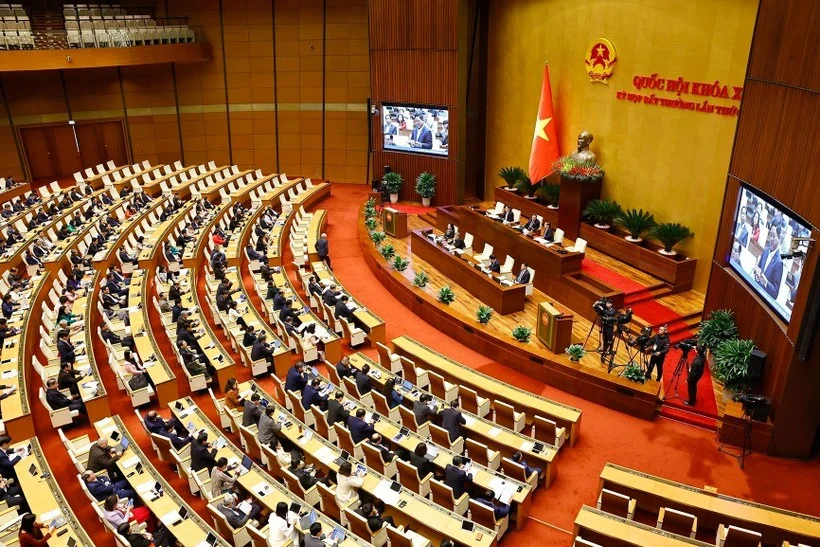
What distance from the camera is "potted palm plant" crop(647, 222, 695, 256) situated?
41.0 feet

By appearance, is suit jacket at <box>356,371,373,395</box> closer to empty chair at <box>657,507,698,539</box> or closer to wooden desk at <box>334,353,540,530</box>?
wooden desk at <box>334,353,540,530</box>

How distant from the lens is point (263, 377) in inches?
420

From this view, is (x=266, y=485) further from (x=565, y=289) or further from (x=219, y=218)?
(x=219, y=218)

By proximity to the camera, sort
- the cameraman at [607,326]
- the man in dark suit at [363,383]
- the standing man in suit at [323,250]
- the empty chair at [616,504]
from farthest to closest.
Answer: the standing man in suit at [323,250] → the cameraman at [607,326] → the man in dark suit at [363,383] → the empty chair at [616,504]

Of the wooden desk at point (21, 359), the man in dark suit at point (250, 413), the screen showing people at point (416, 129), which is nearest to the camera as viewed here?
the man in dark suit at point (250, 413)

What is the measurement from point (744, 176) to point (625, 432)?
4099mm

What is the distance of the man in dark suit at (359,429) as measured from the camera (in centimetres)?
816

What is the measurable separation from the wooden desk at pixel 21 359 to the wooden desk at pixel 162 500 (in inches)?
45.7

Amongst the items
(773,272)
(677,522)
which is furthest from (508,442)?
(773,272)

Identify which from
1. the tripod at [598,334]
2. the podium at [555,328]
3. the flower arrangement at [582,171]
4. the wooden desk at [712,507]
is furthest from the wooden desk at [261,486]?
the flower arrangement at [582,171]

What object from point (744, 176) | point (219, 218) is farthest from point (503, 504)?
point (219, 218)

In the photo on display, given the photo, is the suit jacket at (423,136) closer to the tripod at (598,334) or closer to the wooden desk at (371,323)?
the wooden desk at (371,323)

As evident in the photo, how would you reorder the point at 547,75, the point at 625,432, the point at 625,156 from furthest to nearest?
the point at 547,75
the point at 625,156
the point at 625,432

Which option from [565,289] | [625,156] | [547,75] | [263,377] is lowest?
[263,377]
